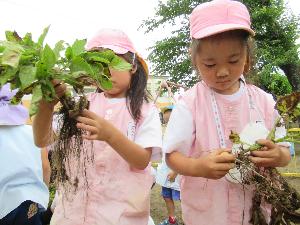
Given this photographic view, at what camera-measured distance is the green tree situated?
43.2ft

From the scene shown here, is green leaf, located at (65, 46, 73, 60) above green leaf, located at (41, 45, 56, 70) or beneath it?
above

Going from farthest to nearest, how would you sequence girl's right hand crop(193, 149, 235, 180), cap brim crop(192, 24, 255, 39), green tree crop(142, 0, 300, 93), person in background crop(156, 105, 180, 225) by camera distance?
green tree crop(142, 0, 300, 93)
person in background crop(156, 105, 180, 225)
cap brim crop(192, 24, 255, 39)
girl's right hand crop(193, 149, 235, 180)

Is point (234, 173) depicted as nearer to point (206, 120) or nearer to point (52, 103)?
point (206, 120)

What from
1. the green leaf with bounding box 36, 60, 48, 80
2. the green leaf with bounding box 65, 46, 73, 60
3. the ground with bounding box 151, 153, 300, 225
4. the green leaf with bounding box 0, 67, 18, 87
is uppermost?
the green leaf with bounding box 65, 46, 73, 60

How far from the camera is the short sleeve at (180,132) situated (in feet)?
6.16

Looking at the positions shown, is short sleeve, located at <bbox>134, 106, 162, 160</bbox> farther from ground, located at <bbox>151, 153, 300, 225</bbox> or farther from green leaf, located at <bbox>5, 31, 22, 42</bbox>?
ground, located at <bbox>151, 153, 300, 225</bbox>

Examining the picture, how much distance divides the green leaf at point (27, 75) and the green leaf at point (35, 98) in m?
0.05

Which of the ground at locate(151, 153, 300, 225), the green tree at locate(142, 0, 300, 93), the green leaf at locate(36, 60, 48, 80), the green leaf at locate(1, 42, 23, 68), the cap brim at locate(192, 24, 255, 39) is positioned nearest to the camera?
the green leaf at locate(1, 42, 23, 68)

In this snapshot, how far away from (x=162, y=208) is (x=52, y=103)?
452 cm

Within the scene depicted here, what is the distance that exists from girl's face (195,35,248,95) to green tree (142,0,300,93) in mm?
9331

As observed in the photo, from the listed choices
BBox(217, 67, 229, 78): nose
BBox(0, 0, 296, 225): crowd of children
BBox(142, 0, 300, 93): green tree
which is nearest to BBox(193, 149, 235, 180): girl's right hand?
BBox(0, 0, 296, 225): crowd of children

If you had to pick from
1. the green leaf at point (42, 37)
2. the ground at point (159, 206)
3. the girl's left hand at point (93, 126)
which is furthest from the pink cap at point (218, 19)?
the ground at point (159, 206)

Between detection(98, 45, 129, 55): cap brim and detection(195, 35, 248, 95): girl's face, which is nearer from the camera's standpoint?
detection(195, 35, 248, 95): girl's face

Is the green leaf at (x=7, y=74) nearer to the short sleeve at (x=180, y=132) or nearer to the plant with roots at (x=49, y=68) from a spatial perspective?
the plant with roots at (x=49, y=68)
